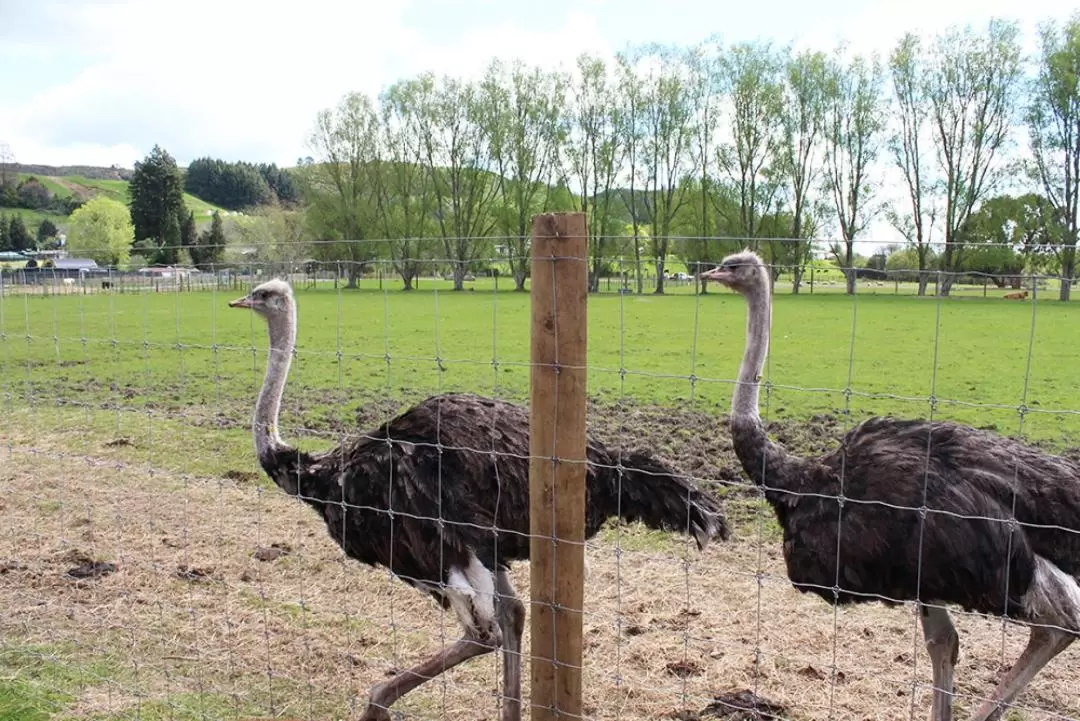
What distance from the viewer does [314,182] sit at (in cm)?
5594

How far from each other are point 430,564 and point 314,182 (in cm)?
5525

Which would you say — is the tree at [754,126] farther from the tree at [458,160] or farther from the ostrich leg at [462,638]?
the ostrich leg at [462,638]

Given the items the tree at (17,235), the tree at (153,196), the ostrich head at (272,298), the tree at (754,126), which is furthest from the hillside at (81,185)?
the ostrich head at (272,298)

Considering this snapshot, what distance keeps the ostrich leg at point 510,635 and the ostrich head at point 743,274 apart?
5.00 ft

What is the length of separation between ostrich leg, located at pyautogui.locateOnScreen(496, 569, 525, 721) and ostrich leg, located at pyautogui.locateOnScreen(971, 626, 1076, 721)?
1715 millimetres

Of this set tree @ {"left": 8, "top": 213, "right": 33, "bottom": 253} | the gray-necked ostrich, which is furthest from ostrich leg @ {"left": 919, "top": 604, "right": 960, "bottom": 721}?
tree @ {"left": 8, "top": 213, "right": 33, "bottom": 253}

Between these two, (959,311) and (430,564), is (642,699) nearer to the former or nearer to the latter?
(430,564)

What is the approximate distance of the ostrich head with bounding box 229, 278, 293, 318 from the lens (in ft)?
14.1

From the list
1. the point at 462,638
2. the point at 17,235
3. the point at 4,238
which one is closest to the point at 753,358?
the point at 462,638

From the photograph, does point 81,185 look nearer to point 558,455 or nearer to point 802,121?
point 802,121

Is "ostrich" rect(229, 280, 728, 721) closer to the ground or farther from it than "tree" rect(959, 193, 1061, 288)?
closer to the ground

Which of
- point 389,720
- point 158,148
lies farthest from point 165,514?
point 158,148

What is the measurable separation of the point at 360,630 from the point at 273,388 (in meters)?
1.28

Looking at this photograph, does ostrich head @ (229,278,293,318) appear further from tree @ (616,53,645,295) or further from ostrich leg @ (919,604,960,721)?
tree @ (616,53,645,295)
